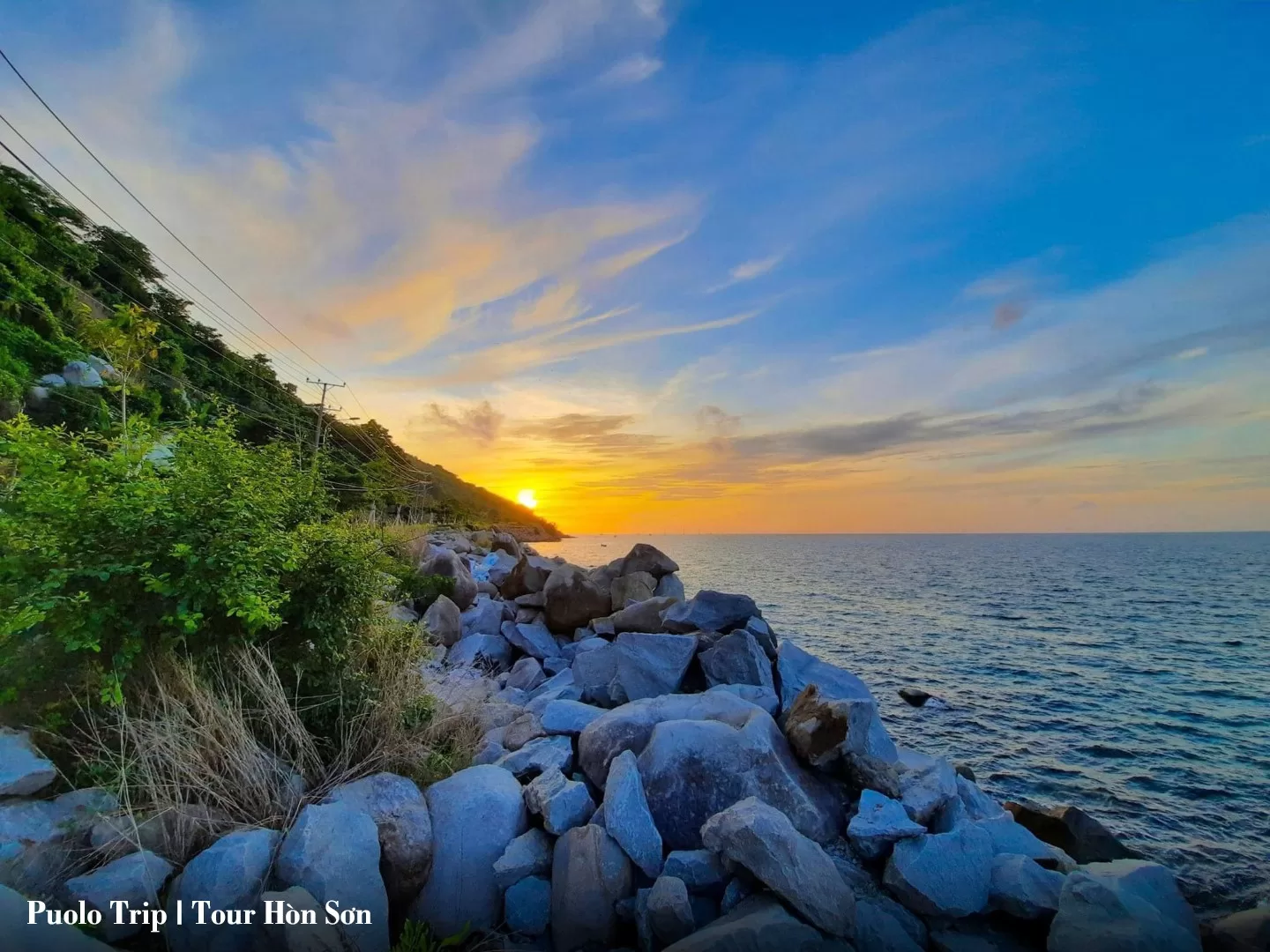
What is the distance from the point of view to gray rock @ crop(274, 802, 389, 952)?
148 inches

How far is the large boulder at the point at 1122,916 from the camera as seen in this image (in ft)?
13.4

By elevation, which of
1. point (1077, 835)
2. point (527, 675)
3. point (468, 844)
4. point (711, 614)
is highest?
point (711, 614)

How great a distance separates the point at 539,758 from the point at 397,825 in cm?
167

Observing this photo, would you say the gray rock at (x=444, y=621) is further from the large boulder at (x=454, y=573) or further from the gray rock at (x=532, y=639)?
the large boulder at (x=454, y=573)

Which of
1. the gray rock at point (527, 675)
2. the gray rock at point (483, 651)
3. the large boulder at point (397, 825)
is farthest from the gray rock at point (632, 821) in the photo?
the gray rock at point (483, 651)

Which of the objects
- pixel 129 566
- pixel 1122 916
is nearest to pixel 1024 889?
pixel 1122 916

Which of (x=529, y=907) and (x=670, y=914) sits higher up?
(x=670, y=914)

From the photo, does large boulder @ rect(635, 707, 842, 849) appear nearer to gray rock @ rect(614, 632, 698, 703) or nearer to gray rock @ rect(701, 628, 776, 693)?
gray rock @ rect(614, 632, 698, 703)

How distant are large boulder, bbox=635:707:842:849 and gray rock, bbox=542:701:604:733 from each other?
1.10 m

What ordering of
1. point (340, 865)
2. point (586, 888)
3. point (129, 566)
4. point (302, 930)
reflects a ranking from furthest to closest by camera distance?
1. point (586, 888)
2. point (129, 566)
3. point (340, 865)
4. point (302, 930)

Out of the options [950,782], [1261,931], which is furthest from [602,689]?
[1261,931]

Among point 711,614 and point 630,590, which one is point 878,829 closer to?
point 711,614

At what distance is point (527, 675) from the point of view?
10.1 meters

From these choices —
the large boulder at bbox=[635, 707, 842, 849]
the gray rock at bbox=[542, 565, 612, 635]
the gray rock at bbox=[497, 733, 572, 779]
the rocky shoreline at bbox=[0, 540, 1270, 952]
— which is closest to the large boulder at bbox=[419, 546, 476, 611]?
the gray rock at bbox=[542, 565, 612, 635]
